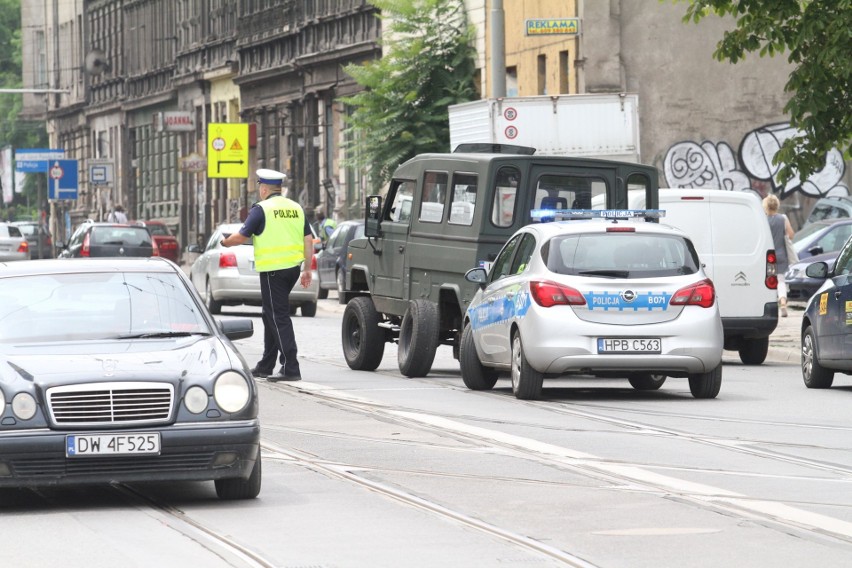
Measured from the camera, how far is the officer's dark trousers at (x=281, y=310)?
58.7 feet

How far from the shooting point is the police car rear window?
16047 mm

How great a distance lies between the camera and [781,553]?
327 inches

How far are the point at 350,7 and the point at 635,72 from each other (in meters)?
14.2

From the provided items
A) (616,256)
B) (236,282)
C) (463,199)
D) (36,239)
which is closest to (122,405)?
(616,256)

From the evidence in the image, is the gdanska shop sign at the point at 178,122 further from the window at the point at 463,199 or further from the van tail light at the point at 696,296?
the van tail light at the point at 696,296

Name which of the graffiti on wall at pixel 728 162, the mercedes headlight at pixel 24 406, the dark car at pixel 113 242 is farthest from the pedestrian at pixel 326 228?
the mercedes headlight at pixel 24 406

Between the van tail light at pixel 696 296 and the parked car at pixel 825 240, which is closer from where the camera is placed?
the van tail light at pixel 696 296

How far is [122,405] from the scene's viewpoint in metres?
9.43

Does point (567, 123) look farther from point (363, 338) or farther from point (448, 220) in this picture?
point (448, 220)

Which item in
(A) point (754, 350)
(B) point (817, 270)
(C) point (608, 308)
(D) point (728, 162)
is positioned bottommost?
(A) point (754, 350)

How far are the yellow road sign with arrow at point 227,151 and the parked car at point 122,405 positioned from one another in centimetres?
4416

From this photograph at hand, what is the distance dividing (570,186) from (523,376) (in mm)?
2989

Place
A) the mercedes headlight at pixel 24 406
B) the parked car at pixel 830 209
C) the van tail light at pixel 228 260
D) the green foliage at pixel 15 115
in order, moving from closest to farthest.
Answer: the mercedes headlight at pixel 24 406 < the van tail light at pixel 228 260 < the parked car at pixel 830 209 < the green foliage at pixel 15 115

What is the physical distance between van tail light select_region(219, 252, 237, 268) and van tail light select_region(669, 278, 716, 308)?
58.2 ft
